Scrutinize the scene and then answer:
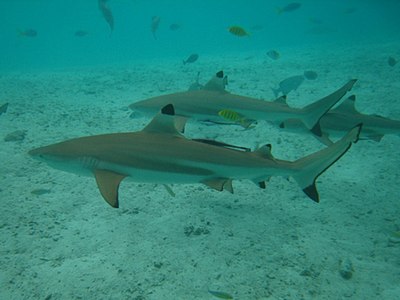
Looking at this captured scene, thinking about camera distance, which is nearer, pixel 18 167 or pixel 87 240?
pixel 87 240

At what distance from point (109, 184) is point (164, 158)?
0.60 meters

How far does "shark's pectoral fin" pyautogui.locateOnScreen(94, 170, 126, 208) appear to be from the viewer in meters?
2.80

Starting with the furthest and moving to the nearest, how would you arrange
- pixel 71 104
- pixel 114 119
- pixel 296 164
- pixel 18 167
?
pixel 71 104
pixel 114 119
pixel 18 167
pixel 296 164

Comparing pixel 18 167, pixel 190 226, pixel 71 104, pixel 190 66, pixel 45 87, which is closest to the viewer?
pixel 190 226

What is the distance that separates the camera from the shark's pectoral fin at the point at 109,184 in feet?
9.20

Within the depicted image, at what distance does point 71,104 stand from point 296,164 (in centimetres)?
1100

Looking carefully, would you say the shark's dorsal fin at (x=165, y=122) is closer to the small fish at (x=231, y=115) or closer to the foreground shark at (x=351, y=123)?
the small fish at (x=231, y=115)

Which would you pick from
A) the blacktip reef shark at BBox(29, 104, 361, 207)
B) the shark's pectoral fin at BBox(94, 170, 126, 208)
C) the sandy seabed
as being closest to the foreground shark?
the sandy seabed

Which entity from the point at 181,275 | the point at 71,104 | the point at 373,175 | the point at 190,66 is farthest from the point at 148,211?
the point at 190,66

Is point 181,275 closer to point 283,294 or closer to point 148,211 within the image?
point 283,294

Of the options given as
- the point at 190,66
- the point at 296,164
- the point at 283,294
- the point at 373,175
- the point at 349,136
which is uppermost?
the point at 190,66

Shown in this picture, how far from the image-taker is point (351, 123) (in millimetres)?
5477

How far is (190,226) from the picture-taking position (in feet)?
15.7

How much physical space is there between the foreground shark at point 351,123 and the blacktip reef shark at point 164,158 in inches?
92.8
